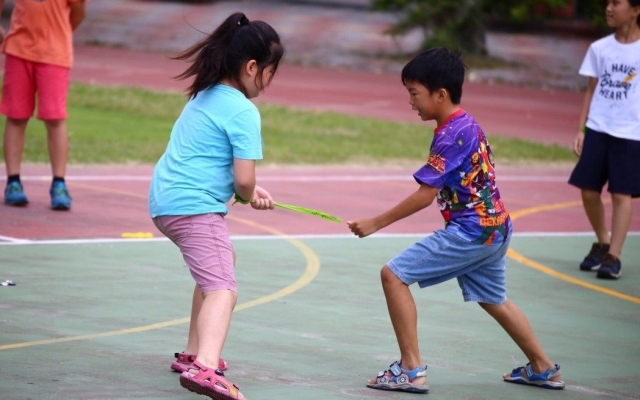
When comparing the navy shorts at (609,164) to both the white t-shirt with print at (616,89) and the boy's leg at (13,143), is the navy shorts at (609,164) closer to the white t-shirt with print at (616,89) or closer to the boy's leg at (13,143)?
the white t-shirt with print at (616,89)

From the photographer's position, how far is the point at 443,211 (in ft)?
18.5

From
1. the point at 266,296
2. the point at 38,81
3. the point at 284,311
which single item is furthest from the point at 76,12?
the point at 284,311

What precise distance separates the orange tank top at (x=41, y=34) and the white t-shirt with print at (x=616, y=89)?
4.17 meters

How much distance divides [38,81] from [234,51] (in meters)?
4.96

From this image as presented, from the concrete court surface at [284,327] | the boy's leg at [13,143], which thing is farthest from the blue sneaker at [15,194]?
the concrete court surface at [284,327]

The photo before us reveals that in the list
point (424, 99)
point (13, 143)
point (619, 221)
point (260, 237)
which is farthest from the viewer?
point (13, 143)

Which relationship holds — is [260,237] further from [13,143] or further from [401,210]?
[401,210]

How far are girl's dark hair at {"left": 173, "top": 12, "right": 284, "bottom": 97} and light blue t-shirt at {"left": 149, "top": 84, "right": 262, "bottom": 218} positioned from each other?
0.23ft

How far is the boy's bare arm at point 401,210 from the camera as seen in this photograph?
17.8 ft

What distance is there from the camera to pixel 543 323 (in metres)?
7.11

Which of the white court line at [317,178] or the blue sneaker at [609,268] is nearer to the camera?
the blue sneaker at [609,268]

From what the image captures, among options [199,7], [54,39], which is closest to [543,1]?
[199,7]

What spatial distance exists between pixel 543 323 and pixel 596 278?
1.60 metres

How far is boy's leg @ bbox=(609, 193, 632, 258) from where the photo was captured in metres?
8.52
